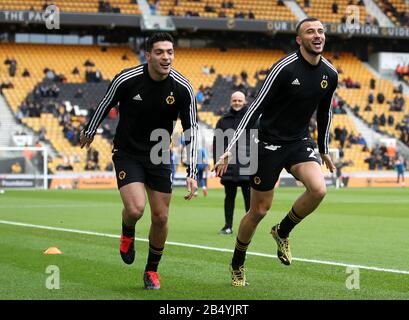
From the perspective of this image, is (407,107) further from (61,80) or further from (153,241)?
(153,241)

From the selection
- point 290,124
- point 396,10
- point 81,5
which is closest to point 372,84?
point 396,10

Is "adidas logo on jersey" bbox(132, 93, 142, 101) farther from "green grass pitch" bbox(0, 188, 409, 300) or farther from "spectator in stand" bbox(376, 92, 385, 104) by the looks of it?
"spectator in stand" bbox(376, 92, 385, 104)

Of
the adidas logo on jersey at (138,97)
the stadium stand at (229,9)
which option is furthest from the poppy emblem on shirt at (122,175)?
the stadium stand at (229,9)

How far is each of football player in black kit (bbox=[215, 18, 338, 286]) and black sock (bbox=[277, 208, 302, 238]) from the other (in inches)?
4.4

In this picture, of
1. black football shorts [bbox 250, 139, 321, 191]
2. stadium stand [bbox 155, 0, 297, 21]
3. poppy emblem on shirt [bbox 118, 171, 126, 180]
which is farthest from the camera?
stadium stand [bbox 155, 0, 297, 21]

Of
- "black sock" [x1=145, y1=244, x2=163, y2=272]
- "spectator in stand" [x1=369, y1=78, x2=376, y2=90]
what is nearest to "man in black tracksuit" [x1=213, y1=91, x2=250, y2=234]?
"black sock" [x1=145, y1=244, x2=163, y2=272]

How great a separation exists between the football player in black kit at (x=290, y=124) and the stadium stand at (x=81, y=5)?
147ft

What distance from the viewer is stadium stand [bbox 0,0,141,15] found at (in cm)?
5204

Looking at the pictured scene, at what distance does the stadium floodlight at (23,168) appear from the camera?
39062 mm

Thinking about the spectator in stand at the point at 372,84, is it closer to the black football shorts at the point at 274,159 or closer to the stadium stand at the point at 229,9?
the stadium stand at the point at 229,9

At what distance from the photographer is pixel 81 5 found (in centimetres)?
5388

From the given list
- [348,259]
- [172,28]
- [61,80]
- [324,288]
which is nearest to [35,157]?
[61,80]
